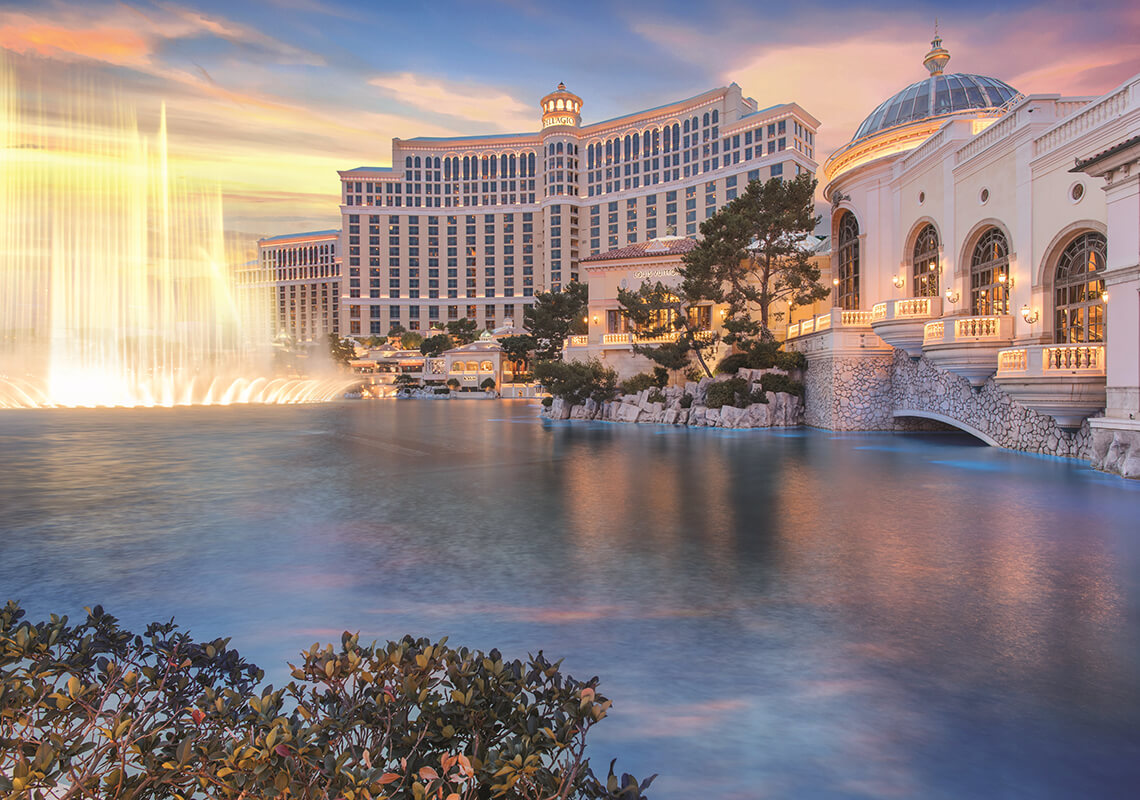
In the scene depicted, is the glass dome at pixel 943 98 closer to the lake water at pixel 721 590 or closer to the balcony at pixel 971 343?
the balcony at pixel 971 343

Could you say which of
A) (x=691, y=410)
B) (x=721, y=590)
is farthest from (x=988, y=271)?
(x=721, y=590)

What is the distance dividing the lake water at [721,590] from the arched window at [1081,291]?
3947 millimetres

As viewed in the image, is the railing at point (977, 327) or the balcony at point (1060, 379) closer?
the balcony at point (1060, 379)

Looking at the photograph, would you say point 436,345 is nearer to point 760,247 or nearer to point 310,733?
point 760,247

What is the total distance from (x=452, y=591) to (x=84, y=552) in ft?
16.8

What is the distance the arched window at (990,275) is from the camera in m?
19.5

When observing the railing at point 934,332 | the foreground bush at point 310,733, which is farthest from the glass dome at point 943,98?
the foreground bush at point 310,733

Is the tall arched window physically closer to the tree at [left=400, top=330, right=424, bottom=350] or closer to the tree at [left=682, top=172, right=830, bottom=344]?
the tree at [left=682, top=172, right=830, bottom=344]

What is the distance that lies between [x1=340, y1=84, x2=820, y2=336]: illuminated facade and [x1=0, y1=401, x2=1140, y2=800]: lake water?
3884 inches

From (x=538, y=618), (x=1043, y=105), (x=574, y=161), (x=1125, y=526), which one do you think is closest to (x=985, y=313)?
(x=1043, y=105)

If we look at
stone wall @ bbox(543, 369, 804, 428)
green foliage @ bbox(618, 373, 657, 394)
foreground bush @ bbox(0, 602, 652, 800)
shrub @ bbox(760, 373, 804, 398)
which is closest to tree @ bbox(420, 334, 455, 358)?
stone wall @ bbox(543, 369, 804, 428)

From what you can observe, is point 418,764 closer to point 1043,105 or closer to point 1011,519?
point 1011,519

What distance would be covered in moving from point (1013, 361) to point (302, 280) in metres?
166

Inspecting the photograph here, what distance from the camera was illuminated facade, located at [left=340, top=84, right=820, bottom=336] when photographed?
360ft
